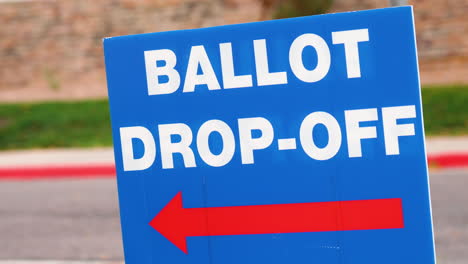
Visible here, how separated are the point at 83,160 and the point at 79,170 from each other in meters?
0.81

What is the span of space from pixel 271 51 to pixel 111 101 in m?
0.48

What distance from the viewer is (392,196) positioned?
1.79m

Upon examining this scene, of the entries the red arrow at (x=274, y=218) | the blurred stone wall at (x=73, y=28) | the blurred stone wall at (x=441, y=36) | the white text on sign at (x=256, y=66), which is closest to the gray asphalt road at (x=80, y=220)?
the red arrow at (x=274, y=218)

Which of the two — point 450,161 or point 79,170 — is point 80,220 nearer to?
point 79,170

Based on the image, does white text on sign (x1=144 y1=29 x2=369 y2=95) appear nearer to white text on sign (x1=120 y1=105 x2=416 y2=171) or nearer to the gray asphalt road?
white text on sign (x1=120 y1=105 x2=416 y2=171)

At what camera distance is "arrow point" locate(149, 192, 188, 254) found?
6.29ft

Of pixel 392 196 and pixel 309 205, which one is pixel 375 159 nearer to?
pixel 392 196

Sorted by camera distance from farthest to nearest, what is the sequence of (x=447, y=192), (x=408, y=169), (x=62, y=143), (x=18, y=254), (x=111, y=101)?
(x=62, y=143) < (x=447, y=192) < (x=18, y=254) < (x=111, y=101) < (x=408, y=169)

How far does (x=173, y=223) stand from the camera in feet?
6.31

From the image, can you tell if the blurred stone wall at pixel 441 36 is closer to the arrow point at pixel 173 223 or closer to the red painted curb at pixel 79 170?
the red painted curb at pixel 79 170

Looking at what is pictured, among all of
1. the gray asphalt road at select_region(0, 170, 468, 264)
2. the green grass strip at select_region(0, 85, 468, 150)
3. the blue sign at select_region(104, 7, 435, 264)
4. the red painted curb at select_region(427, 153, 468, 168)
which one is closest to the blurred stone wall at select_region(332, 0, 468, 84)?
the green grass strip at select_region(0, 85, 468, 150)

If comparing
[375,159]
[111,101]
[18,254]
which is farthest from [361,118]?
[18,254]

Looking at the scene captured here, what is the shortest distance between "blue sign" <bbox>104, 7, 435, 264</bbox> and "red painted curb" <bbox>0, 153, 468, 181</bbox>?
285 inches

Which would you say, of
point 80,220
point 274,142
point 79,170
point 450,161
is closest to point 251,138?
point 274,142
